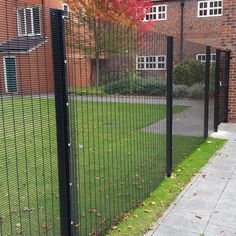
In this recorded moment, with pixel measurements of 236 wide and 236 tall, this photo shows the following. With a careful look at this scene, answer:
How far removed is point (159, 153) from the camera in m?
5.70

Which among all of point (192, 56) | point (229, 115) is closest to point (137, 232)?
point (192, 56)

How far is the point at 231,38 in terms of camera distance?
11.2 meters

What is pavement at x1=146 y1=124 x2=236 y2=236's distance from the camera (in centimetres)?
415

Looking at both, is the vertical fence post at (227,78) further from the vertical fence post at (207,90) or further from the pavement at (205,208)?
the pavement at (205,208)

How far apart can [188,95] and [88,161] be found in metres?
3.67

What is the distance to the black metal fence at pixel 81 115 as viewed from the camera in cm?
285

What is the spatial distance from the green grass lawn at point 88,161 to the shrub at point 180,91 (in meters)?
0.92

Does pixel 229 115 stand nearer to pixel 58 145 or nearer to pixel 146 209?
pixel 146 209

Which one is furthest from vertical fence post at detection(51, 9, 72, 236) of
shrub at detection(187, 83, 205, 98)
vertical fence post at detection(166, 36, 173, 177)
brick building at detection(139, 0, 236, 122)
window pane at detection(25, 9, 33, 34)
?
brick building at detection(139, 0, 236, 122)

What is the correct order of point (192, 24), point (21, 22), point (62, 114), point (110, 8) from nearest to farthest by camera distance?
point (21, 22) < point (62, 114) < point (110, 8) < point (192, 24)

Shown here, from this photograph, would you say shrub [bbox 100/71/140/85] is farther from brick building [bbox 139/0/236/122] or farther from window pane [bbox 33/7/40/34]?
brick building [bbox 139/0/236/122]

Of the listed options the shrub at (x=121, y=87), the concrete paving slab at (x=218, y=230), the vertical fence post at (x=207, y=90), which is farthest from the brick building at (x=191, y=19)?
the concrete paving slab at (x=218, y=230)

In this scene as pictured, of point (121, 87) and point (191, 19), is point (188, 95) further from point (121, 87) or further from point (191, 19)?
point (191, 19)

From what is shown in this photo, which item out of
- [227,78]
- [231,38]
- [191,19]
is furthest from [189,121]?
[191,19]
